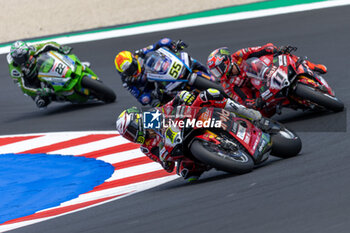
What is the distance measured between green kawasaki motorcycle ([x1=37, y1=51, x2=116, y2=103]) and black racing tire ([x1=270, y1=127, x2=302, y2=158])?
6766mm

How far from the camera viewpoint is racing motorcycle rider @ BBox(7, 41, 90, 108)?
14875 millimetres

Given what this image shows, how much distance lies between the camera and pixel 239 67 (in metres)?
11.5

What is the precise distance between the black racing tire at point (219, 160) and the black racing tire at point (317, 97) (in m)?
2.80

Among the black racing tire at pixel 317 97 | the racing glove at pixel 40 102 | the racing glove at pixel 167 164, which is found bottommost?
the racing glove at pixel 40 102

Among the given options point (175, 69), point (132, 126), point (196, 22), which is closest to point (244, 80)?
point (175, 69)

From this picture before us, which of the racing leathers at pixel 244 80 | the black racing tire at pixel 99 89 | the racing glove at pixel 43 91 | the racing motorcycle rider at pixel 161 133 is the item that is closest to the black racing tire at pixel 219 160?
the racing motorcycle rider at pixel 161 133

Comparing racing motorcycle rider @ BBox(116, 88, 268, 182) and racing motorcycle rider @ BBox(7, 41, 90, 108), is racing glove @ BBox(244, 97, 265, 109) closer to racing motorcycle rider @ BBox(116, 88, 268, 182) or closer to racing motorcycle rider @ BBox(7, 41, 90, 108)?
racing motorcycle rider @ BBox(116, 88, 268, 182)

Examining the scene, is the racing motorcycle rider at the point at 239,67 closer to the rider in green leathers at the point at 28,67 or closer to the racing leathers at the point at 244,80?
the racing leathers at the point at 244,80

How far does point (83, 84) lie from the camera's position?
15.1 m

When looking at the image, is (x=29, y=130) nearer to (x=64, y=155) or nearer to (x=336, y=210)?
(x=64, y=155)

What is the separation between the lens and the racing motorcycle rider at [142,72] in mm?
13016

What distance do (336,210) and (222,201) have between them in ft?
4.46

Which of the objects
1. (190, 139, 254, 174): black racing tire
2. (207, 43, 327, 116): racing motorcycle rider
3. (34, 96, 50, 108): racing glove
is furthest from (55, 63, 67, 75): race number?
(190, 139, 254, 174): black racing tire

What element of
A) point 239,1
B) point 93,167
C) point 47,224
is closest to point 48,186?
point 93,167
